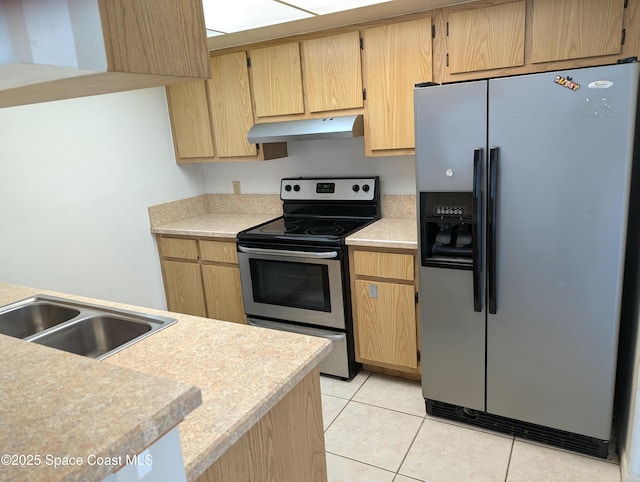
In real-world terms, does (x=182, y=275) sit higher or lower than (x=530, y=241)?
lower

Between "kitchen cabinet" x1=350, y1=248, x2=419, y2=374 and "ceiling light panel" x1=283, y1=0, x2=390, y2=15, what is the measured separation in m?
1.28

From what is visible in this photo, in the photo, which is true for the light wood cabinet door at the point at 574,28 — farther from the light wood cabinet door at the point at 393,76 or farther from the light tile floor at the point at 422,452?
the light tile floor at the point at 422,452

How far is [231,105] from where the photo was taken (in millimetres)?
3191

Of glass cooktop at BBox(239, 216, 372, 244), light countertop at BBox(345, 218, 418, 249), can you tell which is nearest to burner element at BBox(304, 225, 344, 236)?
glass cooktop at BBox(239, 216, 372, 244)

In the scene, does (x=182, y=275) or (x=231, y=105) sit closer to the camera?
(x=231, y=105)

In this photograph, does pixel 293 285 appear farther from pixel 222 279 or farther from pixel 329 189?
pixel 329 189

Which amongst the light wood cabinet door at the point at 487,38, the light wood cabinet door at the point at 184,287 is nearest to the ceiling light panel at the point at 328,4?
the light wood cabinet door at the point at 487,38

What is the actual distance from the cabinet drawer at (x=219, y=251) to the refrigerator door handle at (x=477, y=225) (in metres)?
1.63

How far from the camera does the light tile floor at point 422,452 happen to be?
2031 millimetres

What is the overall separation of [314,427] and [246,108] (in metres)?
2.35

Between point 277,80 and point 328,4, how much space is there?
0.78 m

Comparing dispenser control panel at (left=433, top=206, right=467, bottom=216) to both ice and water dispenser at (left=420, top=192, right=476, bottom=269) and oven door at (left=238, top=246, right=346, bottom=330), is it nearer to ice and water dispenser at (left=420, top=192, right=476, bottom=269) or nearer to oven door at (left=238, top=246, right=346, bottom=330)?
ice and water dispenser at (left=420, top=192, right=476, bottom=269)

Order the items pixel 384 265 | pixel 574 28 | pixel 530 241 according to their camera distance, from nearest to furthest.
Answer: pixel 530 241
pixel 574 28
pixel 384 265

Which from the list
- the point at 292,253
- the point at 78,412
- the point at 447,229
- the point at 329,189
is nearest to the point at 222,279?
the point at 292,253
